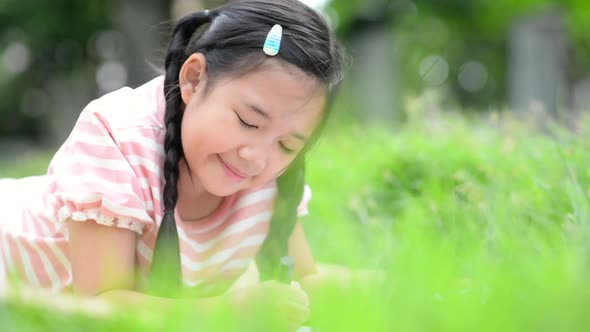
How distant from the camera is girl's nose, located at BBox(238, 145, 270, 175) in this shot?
154 centimetres

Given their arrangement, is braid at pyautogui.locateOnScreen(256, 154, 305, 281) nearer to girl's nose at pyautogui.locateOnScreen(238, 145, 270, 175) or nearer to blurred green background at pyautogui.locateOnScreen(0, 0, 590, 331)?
blurred green background at pyautogui.locateOnScreen(0, 0, 590, 331)

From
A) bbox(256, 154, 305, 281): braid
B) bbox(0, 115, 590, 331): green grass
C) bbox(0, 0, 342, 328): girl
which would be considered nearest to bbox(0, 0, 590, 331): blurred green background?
bbox(0, 115, 590, 331): green grass

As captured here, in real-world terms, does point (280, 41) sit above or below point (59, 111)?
above

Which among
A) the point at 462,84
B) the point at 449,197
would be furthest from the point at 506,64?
the point at 449,197

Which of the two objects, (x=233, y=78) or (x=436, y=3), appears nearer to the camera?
(x=233, y=78)

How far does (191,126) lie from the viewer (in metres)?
1.62

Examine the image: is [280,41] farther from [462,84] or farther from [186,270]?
[462,84]

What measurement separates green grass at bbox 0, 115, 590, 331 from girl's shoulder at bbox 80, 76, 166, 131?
0.63 metres

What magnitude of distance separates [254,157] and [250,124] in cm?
8

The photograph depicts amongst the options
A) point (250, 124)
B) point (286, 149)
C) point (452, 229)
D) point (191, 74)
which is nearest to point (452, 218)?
point (452, 229)

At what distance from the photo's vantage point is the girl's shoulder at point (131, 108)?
5.42 ft

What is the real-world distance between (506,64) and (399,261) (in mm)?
17501

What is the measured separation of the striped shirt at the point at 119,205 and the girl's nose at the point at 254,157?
0.25 meters

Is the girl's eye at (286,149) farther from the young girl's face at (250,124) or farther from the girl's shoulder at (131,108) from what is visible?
the girl's shoulder at (131,108)
